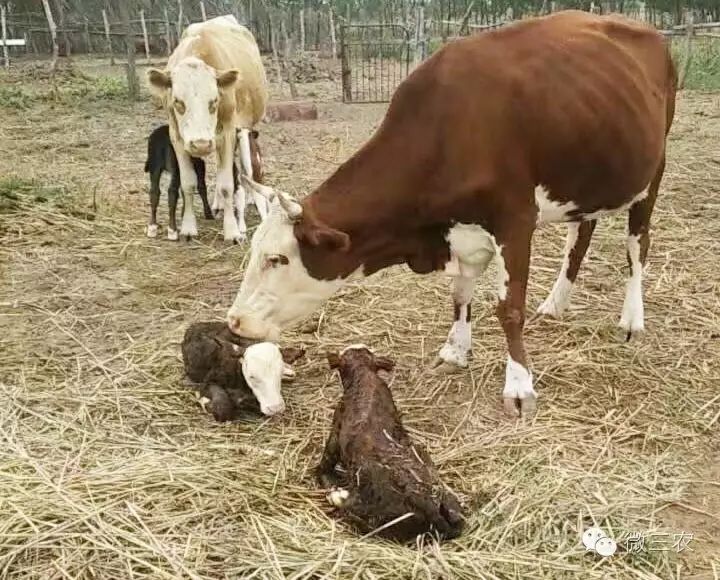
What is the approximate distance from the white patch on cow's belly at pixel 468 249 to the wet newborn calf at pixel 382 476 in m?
0.95

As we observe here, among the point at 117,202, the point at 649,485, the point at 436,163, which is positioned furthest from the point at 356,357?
the point at 117,202

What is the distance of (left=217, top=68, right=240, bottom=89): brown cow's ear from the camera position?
7254 mm

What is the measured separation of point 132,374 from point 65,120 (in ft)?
35.7

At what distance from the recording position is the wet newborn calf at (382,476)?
312cm

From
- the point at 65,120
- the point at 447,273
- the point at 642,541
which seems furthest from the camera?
the point at 65,120

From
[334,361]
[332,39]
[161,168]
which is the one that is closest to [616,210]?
[334,361]

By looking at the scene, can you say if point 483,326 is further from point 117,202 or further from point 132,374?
point 117,202

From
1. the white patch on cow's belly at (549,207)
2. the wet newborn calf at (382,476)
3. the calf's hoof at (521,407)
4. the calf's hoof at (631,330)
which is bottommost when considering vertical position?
the calf's hoof at (631,330)

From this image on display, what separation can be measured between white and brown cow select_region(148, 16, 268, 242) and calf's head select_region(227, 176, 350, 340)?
3.01m

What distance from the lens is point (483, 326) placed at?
5.43 meters

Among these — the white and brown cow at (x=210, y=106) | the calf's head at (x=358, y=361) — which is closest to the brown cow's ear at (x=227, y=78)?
the white and brown cow at (x=210, y=106)

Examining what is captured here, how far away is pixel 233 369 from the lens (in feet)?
14.1

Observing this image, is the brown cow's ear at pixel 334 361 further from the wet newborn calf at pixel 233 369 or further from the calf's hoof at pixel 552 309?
the calf's hoof at pixel 552 309

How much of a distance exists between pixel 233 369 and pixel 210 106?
3449 millimetres
